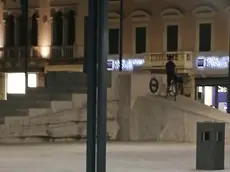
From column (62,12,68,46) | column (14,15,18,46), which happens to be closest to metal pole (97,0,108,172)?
column (62,12,68,46)

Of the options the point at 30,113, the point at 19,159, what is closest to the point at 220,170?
the point at 19,159

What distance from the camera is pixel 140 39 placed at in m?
47.9

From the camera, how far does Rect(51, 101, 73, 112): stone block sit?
978 inches

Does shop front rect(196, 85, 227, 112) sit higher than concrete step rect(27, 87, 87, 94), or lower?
lower

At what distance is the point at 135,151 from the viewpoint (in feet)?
66.7

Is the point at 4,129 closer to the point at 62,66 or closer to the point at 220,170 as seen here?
the point at 220,170

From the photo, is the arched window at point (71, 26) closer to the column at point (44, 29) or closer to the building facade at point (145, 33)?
the building facade at point (145, 33)

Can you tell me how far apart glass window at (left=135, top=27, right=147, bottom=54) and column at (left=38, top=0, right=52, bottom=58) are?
6684 millimetres

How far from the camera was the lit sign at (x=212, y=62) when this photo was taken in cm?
4512

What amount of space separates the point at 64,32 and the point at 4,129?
89.8 ft

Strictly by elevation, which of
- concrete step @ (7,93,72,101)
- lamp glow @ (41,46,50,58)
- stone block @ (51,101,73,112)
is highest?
lamp glow @ (41,46,50,58)

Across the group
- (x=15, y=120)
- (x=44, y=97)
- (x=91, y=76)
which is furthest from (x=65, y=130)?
(x=91, y=76)

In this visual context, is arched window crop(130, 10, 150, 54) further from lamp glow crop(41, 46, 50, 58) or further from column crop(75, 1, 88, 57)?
lamp glow crop(41, 46, 50, 58)

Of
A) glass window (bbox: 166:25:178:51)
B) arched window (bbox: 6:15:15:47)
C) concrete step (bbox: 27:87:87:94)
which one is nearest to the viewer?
concrete step (bbox: 27:87:87:94)
